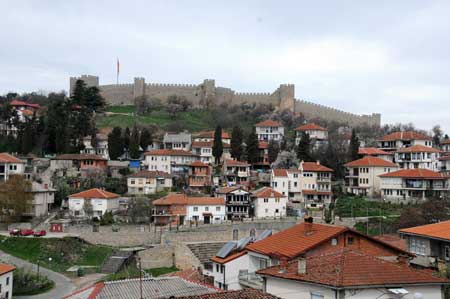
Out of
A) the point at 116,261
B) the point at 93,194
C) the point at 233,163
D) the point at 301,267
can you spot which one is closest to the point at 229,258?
the point at 301,267

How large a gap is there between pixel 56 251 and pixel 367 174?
32076mm

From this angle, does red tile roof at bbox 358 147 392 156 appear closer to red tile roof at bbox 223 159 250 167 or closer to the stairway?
red tile roof at bbox 223 159 250 167

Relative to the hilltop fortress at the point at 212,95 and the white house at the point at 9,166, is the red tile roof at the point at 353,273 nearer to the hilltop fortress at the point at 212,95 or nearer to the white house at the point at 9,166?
the white house at the point at 9,166

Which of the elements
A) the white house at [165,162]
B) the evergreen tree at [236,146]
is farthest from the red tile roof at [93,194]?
the evergreen tree at [236,146]

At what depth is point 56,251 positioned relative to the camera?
39031mm

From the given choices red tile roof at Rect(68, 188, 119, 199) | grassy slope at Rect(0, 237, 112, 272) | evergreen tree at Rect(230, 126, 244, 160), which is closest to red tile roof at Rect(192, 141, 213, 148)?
evergreen tree at Rect(230, 126, 244, 160)

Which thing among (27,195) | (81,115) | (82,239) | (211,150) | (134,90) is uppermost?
(134,90)

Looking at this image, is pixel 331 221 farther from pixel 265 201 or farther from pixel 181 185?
pixel 181 185

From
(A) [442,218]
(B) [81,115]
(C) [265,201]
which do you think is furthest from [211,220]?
(B) [81,115]

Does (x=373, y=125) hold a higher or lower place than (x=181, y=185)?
higher

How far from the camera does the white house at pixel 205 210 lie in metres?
46.6

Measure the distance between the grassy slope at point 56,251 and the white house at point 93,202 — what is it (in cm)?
599

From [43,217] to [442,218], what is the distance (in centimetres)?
3188

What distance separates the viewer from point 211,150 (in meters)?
62.9
